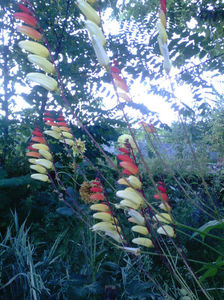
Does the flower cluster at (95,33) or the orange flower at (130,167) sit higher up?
the flower cluster at (95,33)

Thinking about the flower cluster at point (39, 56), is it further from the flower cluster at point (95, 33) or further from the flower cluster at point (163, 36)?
the flower cluster at point (163, 36)

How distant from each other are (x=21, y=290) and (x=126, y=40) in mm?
2115

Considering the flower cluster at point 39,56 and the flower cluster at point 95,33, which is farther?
the flower cluster at point 39,56

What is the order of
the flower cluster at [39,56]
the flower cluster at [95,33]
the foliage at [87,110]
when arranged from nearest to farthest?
the flower cluster at [95,33] → the flower cluster at [39,56] → the foliage at [87,110]

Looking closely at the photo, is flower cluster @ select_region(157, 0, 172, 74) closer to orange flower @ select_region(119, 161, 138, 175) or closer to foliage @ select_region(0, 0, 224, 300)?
orange flower @ select_region(119, 161, 138, 175)

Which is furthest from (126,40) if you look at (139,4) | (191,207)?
(191,207)

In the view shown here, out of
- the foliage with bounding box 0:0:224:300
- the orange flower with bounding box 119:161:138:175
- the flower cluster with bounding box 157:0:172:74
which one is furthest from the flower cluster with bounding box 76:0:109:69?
the foliage with bounding box 0:0:224:300

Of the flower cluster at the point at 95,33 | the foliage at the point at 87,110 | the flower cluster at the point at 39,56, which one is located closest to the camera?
the flower cluster at the point at 95,33

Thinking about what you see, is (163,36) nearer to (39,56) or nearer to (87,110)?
(39,56)

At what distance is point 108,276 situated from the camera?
1.08 m

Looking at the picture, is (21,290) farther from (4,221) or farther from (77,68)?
(77,68)

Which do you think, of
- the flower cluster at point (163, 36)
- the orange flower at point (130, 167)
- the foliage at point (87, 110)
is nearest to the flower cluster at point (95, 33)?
the flower cluster at point (163, 36)

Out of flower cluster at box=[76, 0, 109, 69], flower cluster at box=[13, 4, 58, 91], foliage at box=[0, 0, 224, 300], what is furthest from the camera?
foliage at box=[0, 0, 224, 300]

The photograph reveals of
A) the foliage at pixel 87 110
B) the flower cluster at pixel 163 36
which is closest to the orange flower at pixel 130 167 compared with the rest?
the flower cluster at pixel 163 36
